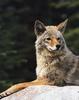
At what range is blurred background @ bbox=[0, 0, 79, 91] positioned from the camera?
3122 centimetres

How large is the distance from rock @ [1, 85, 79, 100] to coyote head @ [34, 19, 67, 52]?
962 millimetres

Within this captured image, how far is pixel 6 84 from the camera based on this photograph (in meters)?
27.8

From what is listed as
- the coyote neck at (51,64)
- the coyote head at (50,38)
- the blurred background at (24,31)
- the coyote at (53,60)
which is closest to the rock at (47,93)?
the coyote at (53,60)

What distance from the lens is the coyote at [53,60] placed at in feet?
56.1

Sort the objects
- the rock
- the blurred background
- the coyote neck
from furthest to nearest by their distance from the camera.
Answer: the blurred background → the coyote neck → the rock

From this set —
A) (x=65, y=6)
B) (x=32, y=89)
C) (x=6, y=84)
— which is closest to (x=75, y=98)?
(x=32, y=89)

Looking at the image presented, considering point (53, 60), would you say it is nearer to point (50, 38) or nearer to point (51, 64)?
A: point (51, 64)

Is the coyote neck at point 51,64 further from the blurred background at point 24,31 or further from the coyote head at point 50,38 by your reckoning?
the blurred background at point 24,31

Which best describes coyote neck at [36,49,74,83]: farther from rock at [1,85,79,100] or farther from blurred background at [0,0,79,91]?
blurred background at [0,0,79,91]

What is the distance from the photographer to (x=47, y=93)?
1598 centimetres

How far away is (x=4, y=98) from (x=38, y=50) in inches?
60.0

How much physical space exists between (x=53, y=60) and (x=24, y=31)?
65.8 ft

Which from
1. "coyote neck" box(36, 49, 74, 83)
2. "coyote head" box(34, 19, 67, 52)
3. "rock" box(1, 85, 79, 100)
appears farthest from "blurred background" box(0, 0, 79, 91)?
"rock" box(1, 85, 79, 100)

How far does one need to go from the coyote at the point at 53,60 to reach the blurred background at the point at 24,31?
9.68 metres
